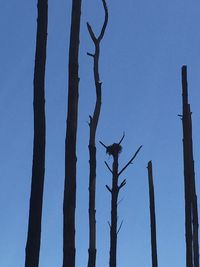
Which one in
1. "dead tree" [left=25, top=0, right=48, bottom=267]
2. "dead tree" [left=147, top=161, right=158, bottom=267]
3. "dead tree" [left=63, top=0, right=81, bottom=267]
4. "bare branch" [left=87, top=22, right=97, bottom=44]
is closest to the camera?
"dead tree" [left=25, top=0, right=48, bottom=267]

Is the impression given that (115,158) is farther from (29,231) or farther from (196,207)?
(29,231)

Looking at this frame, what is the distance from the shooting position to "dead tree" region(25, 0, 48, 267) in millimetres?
9484

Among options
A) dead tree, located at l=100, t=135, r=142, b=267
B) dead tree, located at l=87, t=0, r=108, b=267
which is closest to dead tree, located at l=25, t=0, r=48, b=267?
dead tree, located at l=87, t=0, r=108, b=267

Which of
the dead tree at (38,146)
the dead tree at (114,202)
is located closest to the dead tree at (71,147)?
the dead tree at (38,146)

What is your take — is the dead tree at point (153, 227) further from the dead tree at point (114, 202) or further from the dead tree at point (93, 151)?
the dead tree at point (93, 151)

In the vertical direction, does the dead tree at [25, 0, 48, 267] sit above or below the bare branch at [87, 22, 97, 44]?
below

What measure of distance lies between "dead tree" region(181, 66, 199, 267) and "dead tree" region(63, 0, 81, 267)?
762 cm

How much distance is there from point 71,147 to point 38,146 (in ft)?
5.02

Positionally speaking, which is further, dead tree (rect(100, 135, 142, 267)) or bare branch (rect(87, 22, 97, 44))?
dead tree (rect(100, 135, 142, 267))

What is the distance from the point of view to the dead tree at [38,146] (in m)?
9.48

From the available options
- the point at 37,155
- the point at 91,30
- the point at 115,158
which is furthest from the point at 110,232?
the point at 37,155

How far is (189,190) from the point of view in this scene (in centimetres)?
1902

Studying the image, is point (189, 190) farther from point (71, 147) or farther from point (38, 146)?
point (38, 146)

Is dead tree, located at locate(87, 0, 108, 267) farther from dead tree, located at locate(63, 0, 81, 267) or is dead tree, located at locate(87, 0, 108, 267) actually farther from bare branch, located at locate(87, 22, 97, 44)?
dead tree, located at locate(63, 0, 81, 267)
